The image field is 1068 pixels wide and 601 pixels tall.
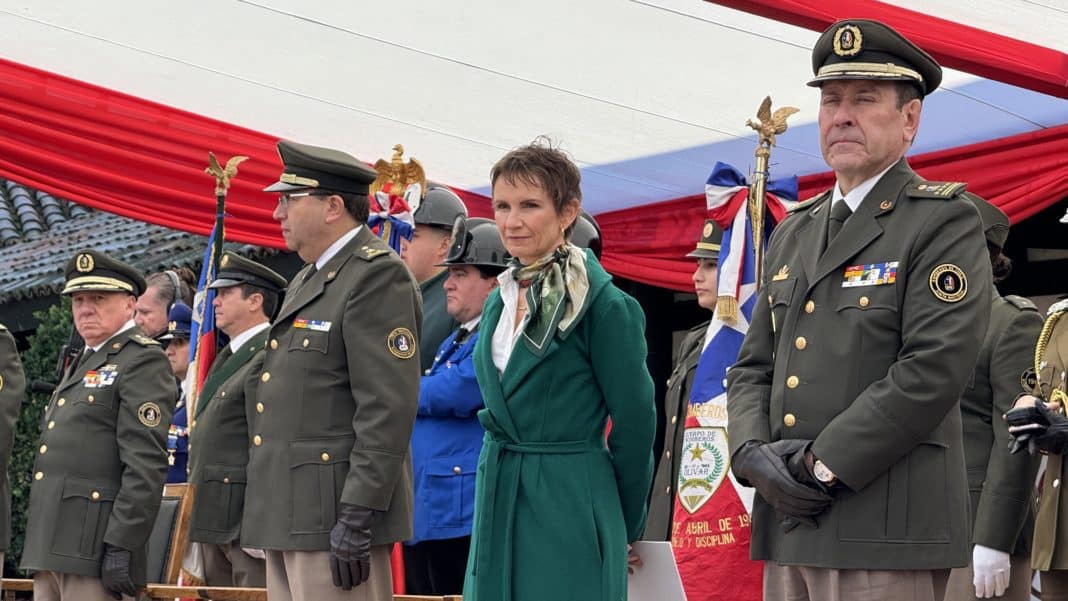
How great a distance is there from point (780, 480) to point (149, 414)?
3.46 meters

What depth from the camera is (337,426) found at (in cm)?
424

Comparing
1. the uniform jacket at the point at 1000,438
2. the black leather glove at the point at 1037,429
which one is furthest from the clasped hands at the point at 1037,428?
the uniform jacket at the point at 1000,438

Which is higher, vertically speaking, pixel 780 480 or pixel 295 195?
pixel 295 195

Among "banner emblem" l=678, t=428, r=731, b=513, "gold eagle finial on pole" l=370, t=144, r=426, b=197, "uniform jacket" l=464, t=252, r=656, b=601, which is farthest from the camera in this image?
"gold eagle finial on pole" l=370, t=144, r=426, b=197

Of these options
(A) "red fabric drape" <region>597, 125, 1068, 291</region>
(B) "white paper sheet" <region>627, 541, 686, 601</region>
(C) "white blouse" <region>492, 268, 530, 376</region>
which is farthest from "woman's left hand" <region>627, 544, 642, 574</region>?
(A) "red fabric drape" <region>597, 125, 1068, 291</region>

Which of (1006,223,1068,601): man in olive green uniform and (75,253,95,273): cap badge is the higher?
(75,253,95,273): cap badge

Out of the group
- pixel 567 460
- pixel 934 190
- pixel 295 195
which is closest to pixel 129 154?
pixel 295 195

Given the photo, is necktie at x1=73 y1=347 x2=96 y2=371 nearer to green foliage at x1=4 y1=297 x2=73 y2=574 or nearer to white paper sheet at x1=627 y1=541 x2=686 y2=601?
white paper sheet at x1=627 y1=541 x2=686 y2=601

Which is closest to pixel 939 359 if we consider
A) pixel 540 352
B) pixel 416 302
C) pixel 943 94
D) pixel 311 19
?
pixel 540 352

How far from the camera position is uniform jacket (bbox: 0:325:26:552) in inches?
241

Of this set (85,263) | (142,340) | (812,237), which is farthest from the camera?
(85,263)

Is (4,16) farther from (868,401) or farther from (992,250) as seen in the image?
(868,401)

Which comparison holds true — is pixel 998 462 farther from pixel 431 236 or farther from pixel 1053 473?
pixel 431 236

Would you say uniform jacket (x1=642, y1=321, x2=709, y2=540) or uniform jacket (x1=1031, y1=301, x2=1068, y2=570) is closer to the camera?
uniform jacket (x1=1031, y1=301, x2=1068, y2=570)
